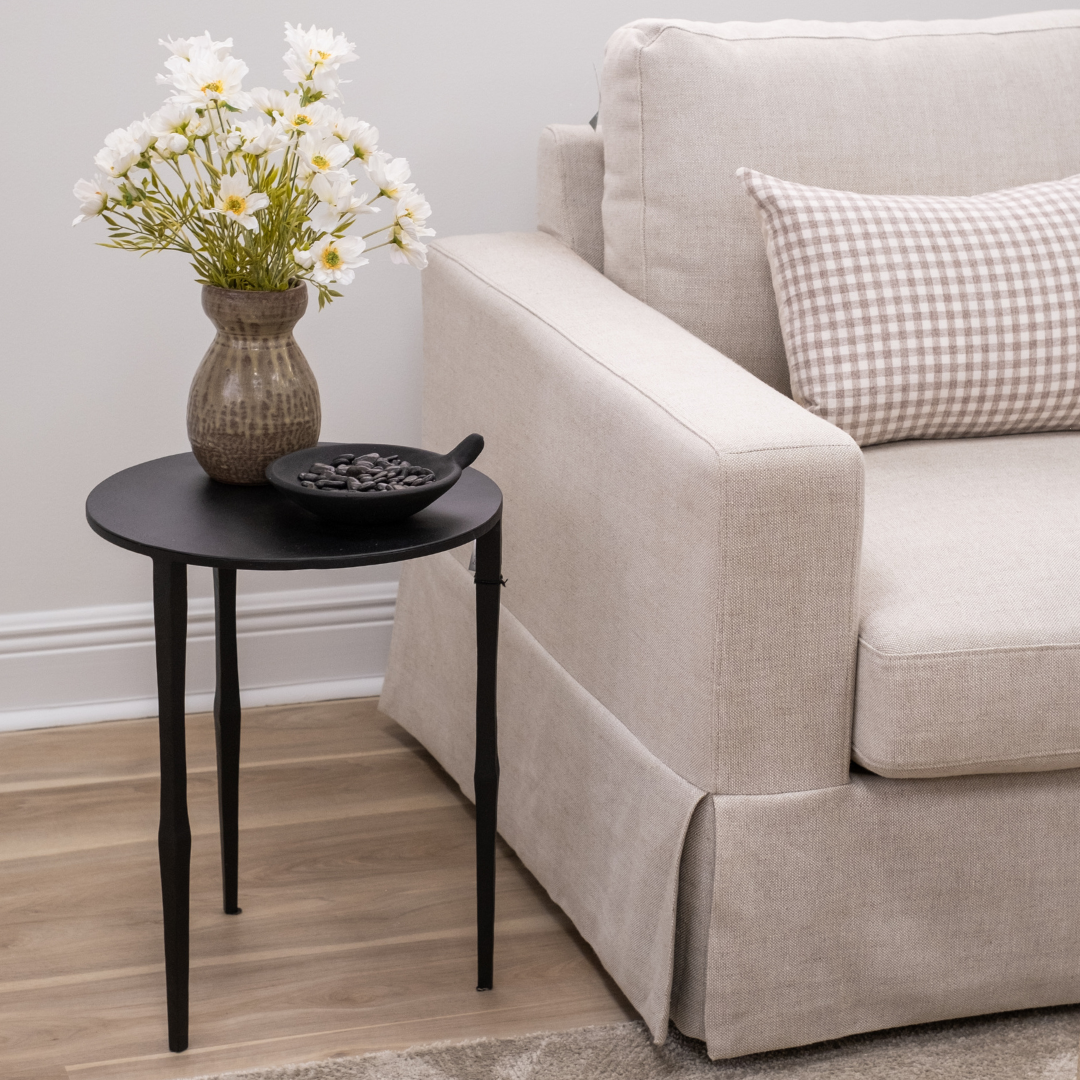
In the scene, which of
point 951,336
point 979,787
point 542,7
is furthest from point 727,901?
point 542,7

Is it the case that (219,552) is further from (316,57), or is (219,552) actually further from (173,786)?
(316,57)

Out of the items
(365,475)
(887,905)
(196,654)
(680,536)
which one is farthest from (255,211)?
(196,654)

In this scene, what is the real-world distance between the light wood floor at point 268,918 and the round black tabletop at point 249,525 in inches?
20.0

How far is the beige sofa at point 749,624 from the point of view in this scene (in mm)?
1191

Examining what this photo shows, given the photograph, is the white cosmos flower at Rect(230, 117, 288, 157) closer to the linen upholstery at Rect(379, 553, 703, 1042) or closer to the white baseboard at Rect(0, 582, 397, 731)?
the linen upholstery at Rect(379, 553, 703, 1042)

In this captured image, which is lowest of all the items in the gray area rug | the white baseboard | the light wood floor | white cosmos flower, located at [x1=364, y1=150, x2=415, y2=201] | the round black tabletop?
the light wood floor

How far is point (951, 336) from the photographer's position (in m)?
1.53

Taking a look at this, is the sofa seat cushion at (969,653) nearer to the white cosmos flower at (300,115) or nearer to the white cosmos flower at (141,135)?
the white cosmos flower at (300,115)

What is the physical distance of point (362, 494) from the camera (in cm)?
116

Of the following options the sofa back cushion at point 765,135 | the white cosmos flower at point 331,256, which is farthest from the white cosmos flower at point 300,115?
the sofa back cushion at point 765,135

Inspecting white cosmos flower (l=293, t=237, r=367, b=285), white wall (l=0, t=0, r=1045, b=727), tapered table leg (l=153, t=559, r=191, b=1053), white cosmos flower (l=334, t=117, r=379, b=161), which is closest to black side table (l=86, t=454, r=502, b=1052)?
tapered table leg (l=153, t=559, r=191, b=1053)

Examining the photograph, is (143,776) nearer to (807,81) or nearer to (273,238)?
(273,238)

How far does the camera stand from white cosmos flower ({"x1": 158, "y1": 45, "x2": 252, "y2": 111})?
46.3 inches

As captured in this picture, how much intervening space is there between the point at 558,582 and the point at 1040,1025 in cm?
66
